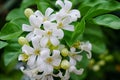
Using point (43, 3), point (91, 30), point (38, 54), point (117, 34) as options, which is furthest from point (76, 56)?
point (117, 34)

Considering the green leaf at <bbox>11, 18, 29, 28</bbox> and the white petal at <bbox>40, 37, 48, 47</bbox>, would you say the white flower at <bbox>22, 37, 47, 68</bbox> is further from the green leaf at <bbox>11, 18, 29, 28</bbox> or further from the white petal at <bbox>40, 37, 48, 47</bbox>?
the green leaf at <bbox>11, 18, 29, 28</bbox>

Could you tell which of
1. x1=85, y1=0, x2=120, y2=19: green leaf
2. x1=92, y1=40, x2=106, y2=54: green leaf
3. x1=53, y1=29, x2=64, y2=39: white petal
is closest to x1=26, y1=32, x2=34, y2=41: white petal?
x1=53, y1=29, x2=64, y2=39: white petal

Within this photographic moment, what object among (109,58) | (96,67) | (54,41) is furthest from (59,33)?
(109,58)

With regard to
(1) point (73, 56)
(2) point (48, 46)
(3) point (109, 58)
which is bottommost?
(3) point (109, 58)

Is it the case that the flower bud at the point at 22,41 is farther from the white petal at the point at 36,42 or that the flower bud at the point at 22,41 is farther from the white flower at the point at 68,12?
the white flower at the point at 68,12

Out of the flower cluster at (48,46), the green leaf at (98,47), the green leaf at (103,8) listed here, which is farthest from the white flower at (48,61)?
the green leaf at (98,47)

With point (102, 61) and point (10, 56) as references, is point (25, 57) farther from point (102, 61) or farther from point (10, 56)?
point (102, 61)
